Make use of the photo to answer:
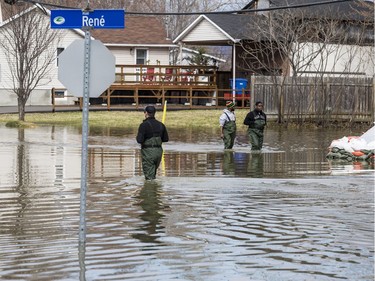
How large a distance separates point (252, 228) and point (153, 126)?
16.6ft

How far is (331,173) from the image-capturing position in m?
19.6

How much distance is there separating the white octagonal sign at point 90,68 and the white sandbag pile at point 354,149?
537 inches

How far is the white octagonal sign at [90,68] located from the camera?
1012 cm

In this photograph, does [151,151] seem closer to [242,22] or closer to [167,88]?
[167,88]

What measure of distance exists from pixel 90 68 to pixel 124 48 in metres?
46.5

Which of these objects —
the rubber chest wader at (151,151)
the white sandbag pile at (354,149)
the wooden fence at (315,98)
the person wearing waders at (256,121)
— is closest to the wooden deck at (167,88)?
the wooden fence at (315,98)

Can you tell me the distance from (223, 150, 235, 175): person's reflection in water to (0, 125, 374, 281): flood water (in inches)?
1.0

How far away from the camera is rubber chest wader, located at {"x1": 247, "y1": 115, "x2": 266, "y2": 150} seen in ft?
81.3

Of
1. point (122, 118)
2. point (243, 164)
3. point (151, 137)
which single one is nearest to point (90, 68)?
point (151, 137)

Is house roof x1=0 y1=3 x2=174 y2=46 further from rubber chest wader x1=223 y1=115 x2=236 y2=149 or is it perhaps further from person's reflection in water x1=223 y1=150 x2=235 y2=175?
person's reflection in water x1=223 y1=150 x2=235 y2=175

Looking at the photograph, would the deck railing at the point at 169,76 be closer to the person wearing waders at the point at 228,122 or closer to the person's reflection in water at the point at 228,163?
the person wearing waders at the point at 228,122

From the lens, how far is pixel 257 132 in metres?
25.0

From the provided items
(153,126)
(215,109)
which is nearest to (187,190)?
(153,126)

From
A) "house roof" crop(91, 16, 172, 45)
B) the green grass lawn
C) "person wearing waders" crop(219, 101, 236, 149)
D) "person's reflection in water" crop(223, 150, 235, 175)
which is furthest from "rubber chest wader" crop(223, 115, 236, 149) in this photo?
"house roof" crop(91, 16, 172, 45)
